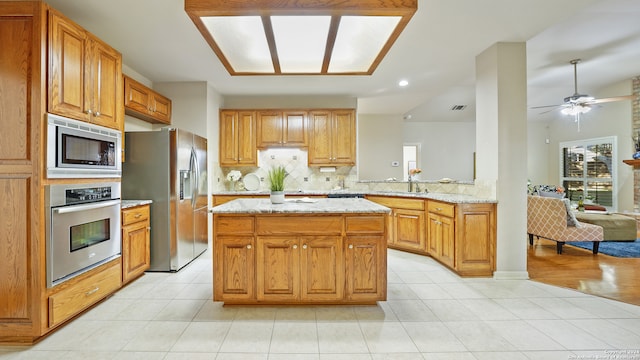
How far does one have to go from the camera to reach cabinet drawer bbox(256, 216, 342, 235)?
237 cm

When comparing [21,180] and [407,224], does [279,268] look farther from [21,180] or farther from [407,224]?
[407,224]

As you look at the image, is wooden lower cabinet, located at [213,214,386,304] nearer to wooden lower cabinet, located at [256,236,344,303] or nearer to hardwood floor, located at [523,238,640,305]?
wooden lower cabinet, located at [256,236,344,303]

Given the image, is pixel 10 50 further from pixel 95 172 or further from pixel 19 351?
pixel 19 351

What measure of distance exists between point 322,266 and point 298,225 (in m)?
0.40

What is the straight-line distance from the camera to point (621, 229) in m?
4.56

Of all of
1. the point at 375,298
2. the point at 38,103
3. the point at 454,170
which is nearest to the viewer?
the point at 38,103

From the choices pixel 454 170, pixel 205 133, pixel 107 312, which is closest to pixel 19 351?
pixel 107 312

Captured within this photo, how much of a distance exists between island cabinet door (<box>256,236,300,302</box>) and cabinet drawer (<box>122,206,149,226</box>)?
1.54m

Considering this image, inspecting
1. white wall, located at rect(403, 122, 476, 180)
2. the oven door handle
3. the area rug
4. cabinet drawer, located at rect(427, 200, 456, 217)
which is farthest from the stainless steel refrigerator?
white wall, located at rect(403, 122, 476, 180)

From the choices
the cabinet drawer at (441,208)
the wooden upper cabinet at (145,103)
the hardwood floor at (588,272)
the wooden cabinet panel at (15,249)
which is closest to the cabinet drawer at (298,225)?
the wooden cabinet panel at (15,249)

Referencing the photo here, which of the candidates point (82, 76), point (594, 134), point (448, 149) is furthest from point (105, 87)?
point (594, 134)

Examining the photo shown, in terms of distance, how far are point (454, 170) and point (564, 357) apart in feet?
24.9

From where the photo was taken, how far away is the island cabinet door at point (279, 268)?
2373 mm

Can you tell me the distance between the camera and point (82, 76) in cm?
230
